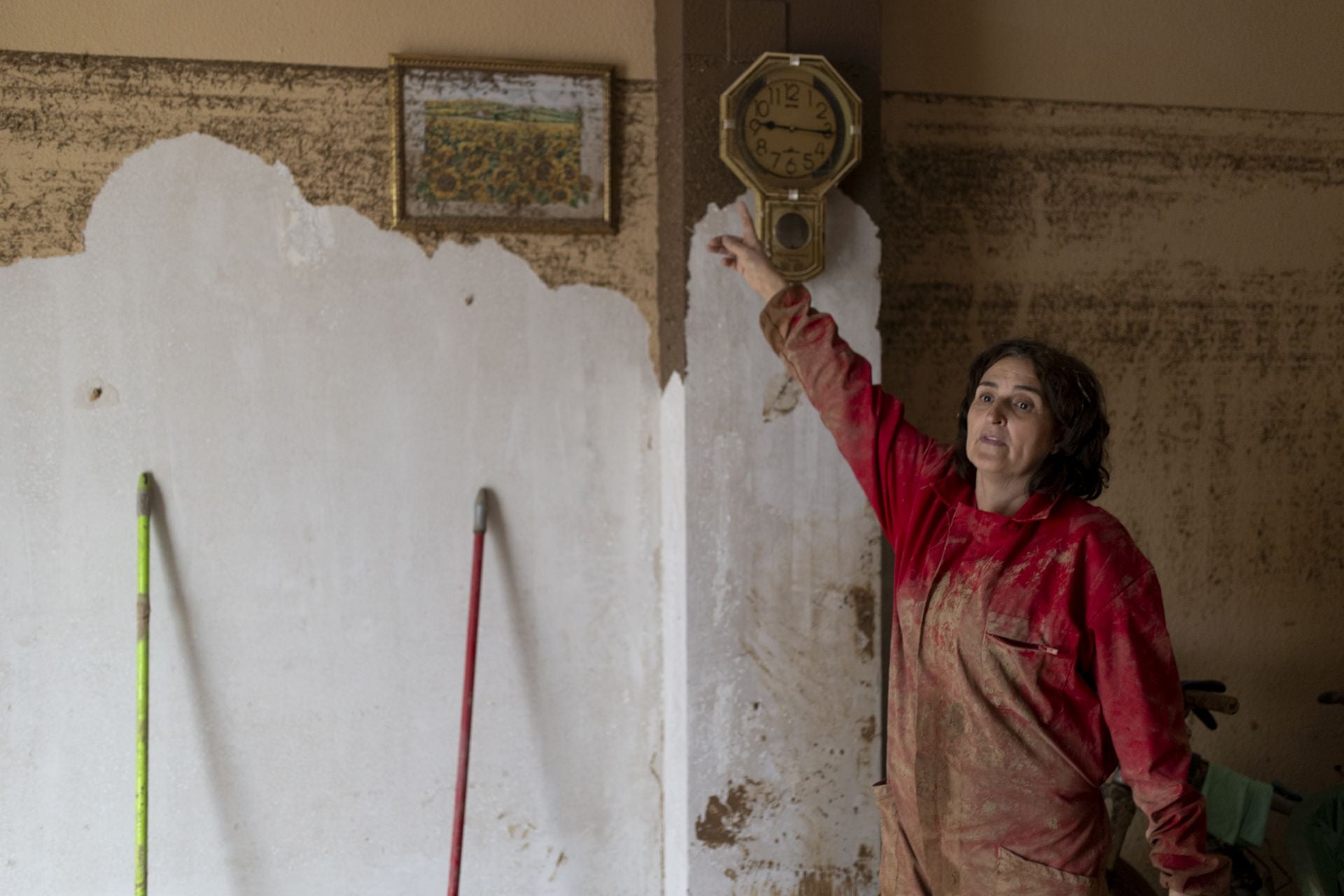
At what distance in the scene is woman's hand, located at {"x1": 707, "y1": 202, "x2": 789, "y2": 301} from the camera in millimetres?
2047

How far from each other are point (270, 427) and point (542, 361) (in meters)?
0.60

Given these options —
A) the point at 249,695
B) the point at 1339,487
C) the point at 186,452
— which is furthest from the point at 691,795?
the point at 1339,487

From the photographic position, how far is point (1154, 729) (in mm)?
1485

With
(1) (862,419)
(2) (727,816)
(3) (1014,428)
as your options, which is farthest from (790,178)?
(2) (727,816)

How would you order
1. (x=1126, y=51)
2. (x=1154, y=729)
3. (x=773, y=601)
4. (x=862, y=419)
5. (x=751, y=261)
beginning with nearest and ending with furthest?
(x=1154, y=729)
(x=862, y=419)
(x=751, y=261)
(x=773, y=601)
(x=1126, y=51)

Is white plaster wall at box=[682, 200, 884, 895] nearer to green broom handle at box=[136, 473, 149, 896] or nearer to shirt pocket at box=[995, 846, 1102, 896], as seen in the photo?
shirt pocket at box=[995, 846, 1102, 896]

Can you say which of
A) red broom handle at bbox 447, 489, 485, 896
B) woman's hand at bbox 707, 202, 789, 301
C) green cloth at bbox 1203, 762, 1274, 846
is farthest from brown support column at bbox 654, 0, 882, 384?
green cloth at bbox 1203, 762, 1274, 846

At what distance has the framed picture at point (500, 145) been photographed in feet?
7.72

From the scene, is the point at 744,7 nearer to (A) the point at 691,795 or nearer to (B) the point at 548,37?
(B) the point at 548,37

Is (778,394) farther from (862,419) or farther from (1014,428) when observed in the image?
(1014,428)

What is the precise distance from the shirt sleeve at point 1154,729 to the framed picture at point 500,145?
4.65 feet

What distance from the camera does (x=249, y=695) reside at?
2.36 metres

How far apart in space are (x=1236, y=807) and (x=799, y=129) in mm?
1669

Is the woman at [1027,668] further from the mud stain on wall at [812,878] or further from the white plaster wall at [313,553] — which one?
the white plaster wall at [313,553]
